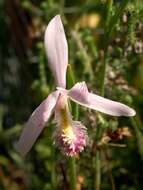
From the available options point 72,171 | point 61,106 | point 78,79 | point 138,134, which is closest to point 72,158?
point 72,171

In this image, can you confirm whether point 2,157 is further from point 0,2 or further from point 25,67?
point 0,2

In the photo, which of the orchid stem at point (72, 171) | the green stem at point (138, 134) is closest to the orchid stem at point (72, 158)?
the orchid stem at point (72, 171)

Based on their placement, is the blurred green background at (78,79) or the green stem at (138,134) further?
the green stem at (138,134)

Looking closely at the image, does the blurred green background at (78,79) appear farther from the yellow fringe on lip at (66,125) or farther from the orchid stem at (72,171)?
the yellow fringe on lip at (66,125)

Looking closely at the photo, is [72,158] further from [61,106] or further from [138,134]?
[138,134]

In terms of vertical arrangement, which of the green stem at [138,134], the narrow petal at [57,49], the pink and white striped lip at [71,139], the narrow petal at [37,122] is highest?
the narrow petal at [57,49]

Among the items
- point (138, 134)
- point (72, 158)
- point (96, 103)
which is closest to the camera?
point (96, 103)
